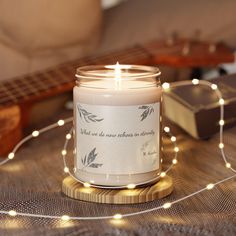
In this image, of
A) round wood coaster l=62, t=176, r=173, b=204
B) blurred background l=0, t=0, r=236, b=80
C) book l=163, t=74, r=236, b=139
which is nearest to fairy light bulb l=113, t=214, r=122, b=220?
round wood coaster l=62, t=176, r=173, b=204

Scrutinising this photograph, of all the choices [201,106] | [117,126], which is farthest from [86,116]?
[201,106]

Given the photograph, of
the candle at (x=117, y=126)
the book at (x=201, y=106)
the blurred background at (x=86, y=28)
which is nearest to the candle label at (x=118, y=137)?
the candle at (x=117, y=126)

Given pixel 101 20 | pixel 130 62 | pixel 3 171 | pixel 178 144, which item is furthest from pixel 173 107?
pixel 101 20

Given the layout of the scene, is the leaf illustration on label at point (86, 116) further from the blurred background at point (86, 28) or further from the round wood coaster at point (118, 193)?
the blurred background at point (86, 28)

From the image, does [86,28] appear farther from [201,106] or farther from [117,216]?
[117,216]

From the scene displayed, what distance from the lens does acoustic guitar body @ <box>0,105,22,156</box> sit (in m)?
0.86

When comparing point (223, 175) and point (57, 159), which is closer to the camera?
point (223, 175)

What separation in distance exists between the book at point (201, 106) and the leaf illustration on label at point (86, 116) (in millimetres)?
267

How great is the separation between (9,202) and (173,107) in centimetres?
38

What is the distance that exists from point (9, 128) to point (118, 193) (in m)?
0.33

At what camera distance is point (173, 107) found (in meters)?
0.91

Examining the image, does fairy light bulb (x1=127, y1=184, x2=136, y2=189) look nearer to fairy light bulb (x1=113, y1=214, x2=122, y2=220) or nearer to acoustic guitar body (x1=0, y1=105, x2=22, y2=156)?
fairy light bulb (x1=113, y1=214, x2=122, y2=220)

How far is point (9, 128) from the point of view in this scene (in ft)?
2.88

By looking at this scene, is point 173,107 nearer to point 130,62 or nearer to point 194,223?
point 130,62
